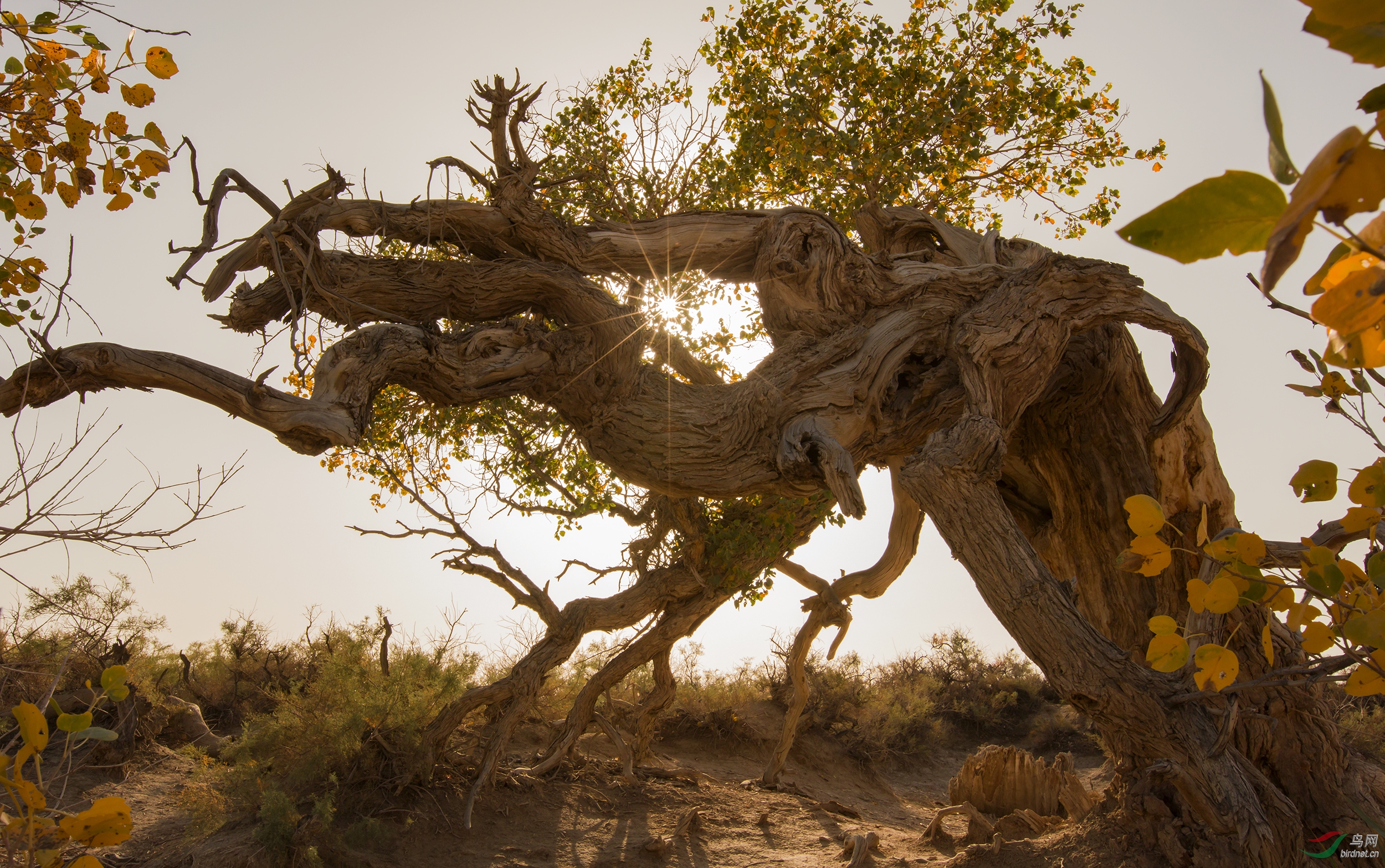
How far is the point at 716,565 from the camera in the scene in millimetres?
7332

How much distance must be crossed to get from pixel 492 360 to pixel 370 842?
11.5 ft

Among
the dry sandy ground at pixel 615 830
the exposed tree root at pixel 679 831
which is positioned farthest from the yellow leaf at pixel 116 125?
the exposed tree root at pixel 679 831

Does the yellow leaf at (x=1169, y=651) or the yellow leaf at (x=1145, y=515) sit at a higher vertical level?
the yellow leaf at (x=1145, y=515)

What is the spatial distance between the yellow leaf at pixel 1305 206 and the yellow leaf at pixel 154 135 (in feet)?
9.23

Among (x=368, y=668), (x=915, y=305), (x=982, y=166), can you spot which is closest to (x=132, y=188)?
(x=915, y=305)

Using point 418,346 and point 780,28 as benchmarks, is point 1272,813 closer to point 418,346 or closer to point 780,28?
point 418,346

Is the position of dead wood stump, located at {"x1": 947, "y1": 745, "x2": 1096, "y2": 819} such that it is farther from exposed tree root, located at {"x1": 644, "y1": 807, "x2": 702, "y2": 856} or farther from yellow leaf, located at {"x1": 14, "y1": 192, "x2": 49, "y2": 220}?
yellow leaf, located at {"x1": 14, "y1": 192, "x2": 49, "y2": 220}

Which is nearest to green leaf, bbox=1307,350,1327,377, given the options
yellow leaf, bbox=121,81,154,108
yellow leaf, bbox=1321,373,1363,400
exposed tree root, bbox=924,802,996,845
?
yellow leaf, bbox=1321,373,1363,400

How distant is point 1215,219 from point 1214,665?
81 cm

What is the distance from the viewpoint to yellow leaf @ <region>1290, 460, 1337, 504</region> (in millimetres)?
958

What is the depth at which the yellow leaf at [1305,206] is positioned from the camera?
32 cm

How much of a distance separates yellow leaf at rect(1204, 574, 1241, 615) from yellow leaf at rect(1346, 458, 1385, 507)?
0.56 ft

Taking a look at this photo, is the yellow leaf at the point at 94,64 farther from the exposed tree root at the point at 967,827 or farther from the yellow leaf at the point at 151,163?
the exposed tree root at the point at 967,827

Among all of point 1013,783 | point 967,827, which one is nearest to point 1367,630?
point 967,827
